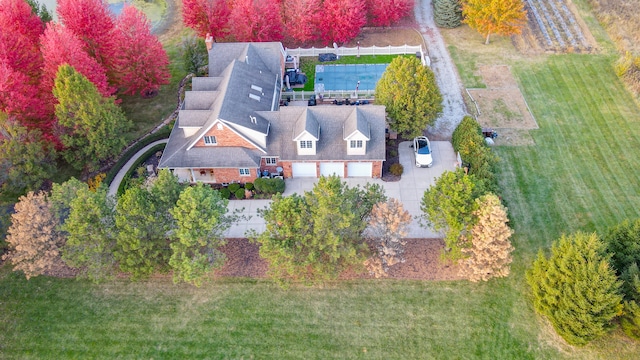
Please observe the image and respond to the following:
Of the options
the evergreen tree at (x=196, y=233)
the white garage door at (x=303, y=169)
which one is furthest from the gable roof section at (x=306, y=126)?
the evergreen tree at (x=196, y=233)

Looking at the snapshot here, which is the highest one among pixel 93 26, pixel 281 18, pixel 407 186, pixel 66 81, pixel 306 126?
pixel 93 26

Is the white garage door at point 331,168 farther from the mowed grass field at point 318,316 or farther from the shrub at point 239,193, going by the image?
the mowed grass field at point 318,316

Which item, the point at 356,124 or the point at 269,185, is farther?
the point at 269,185

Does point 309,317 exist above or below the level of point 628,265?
below

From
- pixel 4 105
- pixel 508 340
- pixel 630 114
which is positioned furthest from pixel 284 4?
pixel 508 340

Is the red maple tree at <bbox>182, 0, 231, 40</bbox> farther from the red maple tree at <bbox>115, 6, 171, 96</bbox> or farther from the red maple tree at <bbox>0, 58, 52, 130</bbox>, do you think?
the red maple tree at <bbox>0, 58, 52, 130</bbox>

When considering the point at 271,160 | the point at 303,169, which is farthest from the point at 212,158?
the point at 303,169

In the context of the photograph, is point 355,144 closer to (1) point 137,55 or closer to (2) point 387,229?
(2) point 387,229
